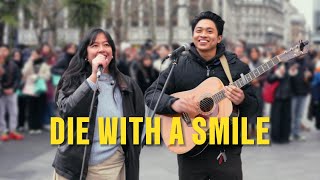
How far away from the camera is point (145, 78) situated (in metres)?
11.4

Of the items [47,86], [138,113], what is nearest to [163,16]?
[47,86]

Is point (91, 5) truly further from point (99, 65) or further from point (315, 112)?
point (99, 65)

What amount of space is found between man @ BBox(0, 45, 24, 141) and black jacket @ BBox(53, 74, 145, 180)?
7.40m

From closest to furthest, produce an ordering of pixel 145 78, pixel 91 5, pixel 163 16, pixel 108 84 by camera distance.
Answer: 1. pixel 108 84
2. pixel 145 78
3. pixel 91 5
4. pixel 163 16

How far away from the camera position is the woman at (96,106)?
3904 millimetres

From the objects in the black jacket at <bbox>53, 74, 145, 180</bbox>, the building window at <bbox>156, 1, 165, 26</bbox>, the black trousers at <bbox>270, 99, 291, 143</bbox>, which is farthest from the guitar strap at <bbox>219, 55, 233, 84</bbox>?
the building window at <bbox>156, 1, 165, 26</bbox>

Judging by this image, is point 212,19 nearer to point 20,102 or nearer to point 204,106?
point 204,106

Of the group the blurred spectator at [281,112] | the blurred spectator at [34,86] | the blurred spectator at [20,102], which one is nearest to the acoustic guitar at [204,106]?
the blurred spectator at [281,112]

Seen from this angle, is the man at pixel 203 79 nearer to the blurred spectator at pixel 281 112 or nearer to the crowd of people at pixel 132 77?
the crowd of people at pixel 132 77

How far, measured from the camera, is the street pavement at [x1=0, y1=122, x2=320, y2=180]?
8133 millimetres

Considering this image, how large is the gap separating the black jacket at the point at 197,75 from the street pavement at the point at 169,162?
12.5 feet

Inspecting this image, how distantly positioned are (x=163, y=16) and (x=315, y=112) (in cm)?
6513

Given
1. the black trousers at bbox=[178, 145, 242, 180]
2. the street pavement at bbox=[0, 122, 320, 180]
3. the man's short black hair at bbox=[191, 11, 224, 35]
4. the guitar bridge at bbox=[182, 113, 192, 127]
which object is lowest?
the street pavement at bbox=[0, 122, 320, 180]

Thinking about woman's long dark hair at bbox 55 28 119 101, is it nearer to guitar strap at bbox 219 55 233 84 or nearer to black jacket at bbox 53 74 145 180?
black jacket at bbox 53 74 145 180
